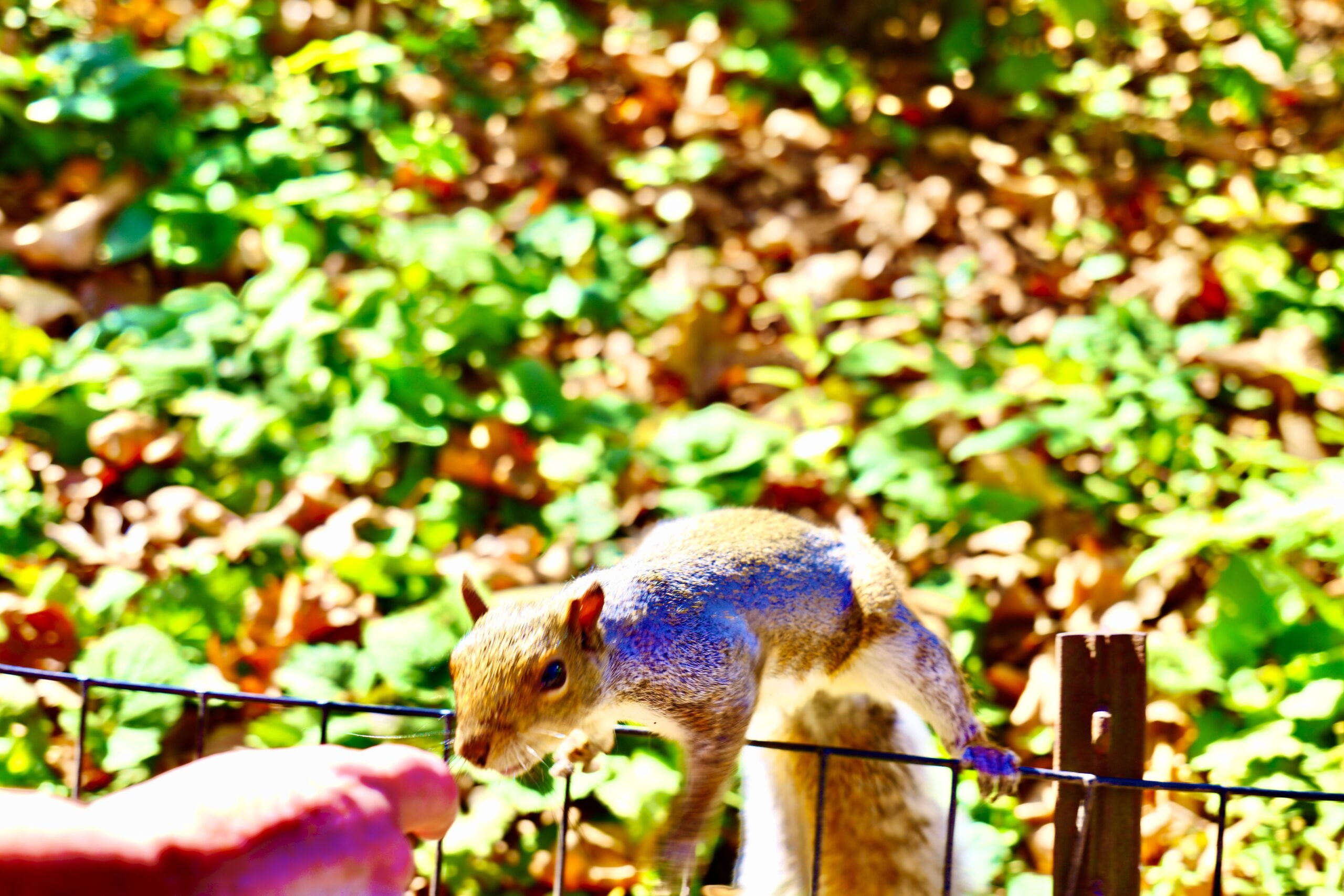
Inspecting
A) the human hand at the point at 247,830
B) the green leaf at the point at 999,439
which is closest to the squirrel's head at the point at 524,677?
the human hand at the point at 247,830

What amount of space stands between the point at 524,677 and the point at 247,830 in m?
0.85

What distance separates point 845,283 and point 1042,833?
2312 millimetres

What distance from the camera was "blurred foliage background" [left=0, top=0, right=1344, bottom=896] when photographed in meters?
2.58

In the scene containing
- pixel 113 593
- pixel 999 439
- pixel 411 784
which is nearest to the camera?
pixel 411 784

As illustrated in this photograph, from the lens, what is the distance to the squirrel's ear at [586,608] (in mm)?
1638

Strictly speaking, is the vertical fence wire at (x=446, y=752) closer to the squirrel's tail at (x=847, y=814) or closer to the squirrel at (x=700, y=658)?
the squirrel at (x=700, y=658)

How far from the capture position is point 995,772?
5.94 ft

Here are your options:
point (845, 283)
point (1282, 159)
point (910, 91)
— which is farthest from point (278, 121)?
point (1282, 159)

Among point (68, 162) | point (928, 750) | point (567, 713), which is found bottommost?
point (928, 750)

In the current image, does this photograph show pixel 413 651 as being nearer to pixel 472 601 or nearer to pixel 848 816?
pixel 472 601

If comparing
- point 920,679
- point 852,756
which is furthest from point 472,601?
point 920,679

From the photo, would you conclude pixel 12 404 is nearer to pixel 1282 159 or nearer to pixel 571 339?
pixel 571 339

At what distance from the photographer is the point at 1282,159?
4.58 metres

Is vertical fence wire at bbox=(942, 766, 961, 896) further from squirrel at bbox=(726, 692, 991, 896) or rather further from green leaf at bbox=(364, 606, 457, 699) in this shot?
green leaf at bbox=(364, 606, 457, 699)
